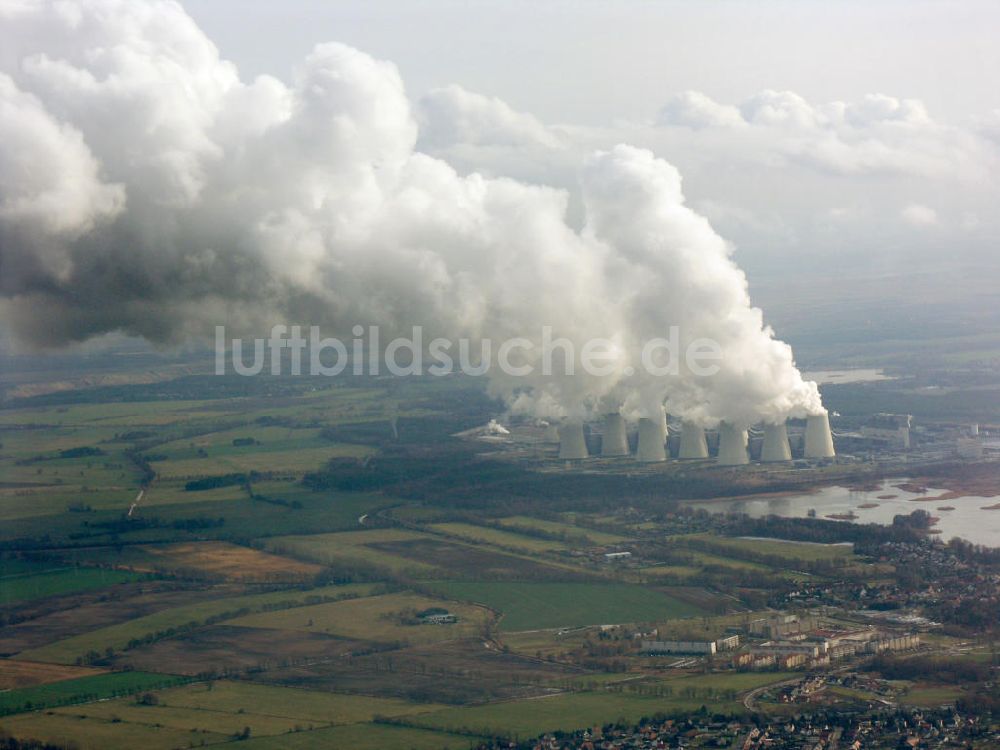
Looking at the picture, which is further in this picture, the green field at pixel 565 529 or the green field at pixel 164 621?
the green field at pixel 565 529

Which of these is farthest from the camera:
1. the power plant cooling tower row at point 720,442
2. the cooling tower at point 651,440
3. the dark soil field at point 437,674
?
the cooling tower at point 651,440

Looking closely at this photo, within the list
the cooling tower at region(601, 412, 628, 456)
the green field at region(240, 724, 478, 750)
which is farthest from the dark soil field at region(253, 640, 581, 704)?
the cooling tower at region(601, 412, 628, 456)

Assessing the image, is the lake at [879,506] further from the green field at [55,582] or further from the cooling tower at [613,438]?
the green field at [55,582]

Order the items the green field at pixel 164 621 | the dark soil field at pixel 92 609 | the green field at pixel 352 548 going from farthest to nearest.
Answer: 1. the green field at pixel 352 548
2. the dark soil field at pixel 92 609
3. the green field at pixel 164 621

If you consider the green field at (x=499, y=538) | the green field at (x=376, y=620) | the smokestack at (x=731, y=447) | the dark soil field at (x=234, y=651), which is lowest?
the dark soil field at (x=234, y=651)

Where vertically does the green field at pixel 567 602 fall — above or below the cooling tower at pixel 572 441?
below

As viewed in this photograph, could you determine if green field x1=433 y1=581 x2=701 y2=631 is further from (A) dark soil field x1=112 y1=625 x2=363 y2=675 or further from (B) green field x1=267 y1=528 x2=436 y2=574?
(A) dark soil field x1=112 y1=625 x2=363 y2=675

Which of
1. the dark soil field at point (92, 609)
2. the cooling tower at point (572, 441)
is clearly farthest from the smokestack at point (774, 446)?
the dark soil field at point (92, 609)
